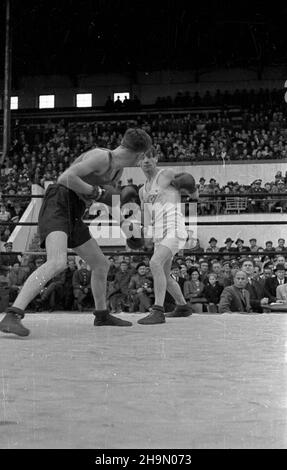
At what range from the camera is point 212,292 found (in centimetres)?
802

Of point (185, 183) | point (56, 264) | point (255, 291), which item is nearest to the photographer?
point (56, 264)

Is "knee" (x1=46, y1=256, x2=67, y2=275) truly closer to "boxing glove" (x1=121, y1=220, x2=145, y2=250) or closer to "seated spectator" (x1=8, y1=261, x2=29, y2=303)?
"boxing glove" (x1=121, y1=220, x2=145, y2=250)

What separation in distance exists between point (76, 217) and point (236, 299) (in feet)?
10.00

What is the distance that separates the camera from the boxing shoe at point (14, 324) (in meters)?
3.34

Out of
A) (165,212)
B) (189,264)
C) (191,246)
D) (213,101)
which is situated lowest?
(189,264)

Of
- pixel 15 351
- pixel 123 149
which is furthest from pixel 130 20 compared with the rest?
pixel 15 351

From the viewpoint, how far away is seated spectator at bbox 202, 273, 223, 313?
788 centimetres

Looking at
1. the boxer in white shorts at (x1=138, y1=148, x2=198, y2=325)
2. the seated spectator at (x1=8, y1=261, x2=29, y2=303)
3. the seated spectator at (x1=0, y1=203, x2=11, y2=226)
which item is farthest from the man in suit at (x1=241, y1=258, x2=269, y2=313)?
the seated spectator at (x1=0, y1=203, x2=11, y2=226)

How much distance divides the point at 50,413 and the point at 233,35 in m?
21.7

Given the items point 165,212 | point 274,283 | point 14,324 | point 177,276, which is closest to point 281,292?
point 274,283

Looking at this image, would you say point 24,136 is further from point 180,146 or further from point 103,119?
point 180,146

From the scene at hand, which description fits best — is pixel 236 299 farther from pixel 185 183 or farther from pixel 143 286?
pixel 185 183

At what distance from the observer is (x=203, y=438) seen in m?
1.38

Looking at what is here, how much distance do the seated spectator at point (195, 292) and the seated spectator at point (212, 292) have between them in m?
0.07
